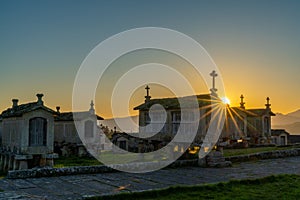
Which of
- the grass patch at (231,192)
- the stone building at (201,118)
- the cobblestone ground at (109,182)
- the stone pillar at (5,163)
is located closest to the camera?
the grass patch at (231,192)

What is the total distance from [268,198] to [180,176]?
16.5 ft

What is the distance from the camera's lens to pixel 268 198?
991 centimetres

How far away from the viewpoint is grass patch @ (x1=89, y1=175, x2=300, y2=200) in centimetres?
993

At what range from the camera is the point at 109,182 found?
12625mm

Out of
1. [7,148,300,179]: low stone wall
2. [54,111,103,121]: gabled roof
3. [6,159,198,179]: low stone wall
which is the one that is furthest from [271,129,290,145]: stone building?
[6,159,198,179]: low stone wall

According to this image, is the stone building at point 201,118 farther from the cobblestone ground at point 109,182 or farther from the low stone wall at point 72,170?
the cobblestone ground at point 109,182

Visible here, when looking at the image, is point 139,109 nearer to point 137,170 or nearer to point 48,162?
point 48,162

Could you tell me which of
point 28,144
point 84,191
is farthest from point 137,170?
point 28,144

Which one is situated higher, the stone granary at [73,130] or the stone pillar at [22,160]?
the stone granary at [73,130]

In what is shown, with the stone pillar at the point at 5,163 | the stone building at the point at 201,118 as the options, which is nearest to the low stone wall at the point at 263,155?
the stone building at the point at 201,118

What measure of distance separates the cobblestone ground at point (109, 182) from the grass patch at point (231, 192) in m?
1.12

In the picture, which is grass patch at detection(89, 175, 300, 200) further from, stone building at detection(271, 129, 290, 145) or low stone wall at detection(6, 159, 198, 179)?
stone building at detection(271, 129, 290, 145)

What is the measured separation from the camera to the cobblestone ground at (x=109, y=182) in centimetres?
1039

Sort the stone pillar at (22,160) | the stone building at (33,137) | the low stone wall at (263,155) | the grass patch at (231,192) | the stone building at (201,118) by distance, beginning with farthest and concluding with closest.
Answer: the stone building at (33,137), the stone pillar at (22,160), the low stone wall at (263,155), the stone building at (201,118), the grass patch at (231,192)
